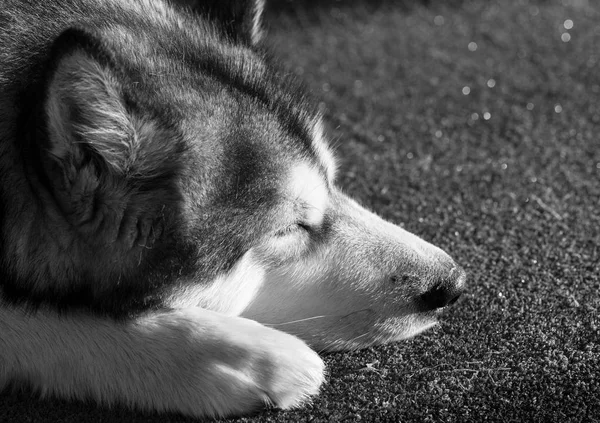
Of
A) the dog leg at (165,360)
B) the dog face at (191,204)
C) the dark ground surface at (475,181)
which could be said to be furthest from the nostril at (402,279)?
the dog leg at (165,360)

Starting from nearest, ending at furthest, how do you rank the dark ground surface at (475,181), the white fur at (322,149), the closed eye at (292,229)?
1. the dark ground surface at (475,181)
2. the closed eye at (292,229)
3. the white fur at (322,149)

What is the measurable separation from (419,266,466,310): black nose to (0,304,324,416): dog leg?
0.35 meters

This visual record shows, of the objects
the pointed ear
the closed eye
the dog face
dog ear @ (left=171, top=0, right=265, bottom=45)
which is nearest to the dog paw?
the dog face

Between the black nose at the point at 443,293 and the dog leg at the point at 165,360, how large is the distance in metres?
0.35

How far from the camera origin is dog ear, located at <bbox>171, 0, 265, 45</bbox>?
2246mm

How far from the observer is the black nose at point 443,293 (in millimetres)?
2057

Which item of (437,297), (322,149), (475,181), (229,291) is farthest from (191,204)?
(475,181)

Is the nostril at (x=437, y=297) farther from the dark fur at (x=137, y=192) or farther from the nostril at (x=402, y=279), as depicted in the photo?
the dark fur at (x=137, y=192)

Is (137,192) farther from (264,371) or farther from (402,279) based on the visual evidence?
(402,279)

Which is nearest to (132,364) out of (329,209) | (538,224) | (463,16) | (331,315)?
(331,315)

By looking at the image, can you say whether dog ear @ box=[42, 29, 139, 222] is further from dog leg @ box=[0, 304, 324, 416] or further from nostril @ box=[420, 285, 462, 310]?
nostril @ box=[420, 285, 462, 310]

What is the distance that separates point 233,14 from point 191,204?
0.72 metres

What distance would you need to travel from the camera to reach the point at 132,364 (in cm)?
183

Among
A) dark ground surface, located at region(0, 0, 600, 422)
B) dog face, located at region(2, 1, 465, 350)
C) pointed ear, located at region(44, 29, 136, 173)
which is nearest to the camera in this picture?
pointed ear, located at region(44, 29, 136, 173)
